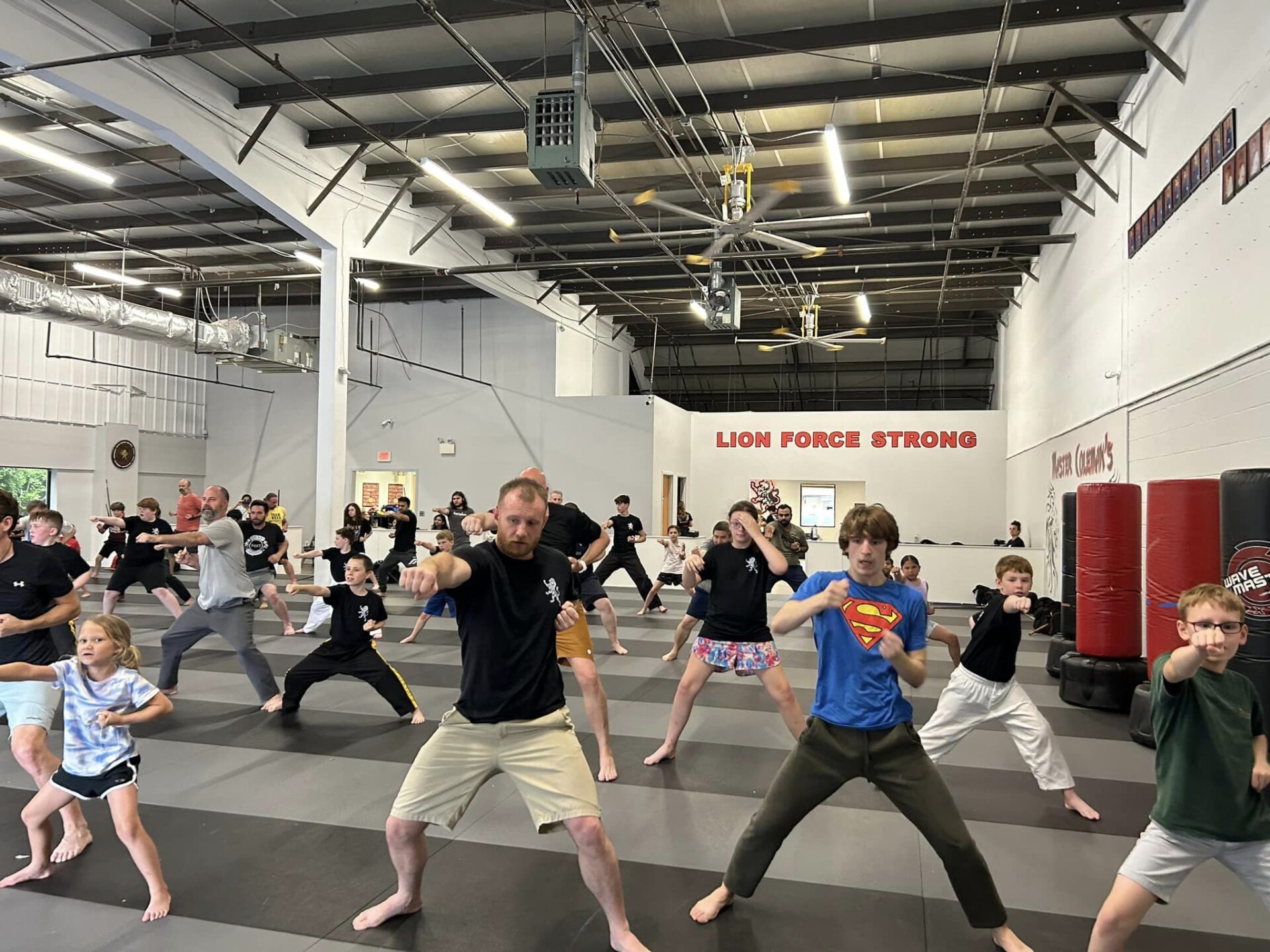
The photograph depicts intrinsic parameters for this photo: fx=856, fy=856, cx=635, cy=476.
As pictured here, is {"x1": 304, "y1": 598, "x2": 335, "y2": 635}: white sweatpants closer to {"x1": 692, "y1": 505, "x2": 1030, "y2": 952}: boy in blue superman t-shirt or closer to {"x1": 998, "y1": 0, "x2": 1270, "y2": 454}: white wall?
{"x1": 692, "y1": 505, "x2": 1030, "y2": 952}: boy in blue superman t-shirt

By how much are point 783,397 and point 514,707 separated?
24858 millimetres

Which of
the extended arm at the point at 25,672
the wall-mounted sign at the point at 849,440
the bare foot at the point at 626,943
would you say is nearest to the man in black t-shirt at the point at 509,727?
the bare foot at the point at 626,943

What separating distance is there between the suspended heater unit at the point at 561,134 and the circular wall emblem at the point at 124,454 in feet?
55.0

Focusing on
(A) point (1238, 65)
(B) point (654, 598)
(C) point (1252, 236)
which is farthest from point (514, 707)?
(B) point (654, 598)

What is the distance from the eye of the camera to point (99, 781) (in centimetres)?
318

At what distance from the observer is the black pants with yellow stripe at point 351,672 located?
5.89 metres

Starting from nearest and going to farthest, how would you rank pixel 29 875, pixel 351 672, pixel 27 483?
pixel 29 875, pixel 351 672, pixel 27 483

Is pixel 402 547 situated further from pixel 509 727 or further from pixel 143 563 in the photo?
pixel 509 727

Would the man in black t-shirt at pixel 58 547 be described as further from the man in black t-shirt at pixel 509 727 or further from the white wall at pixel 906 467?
the white wall at pixel 906 467

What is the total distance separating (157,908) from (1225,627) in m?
3.73

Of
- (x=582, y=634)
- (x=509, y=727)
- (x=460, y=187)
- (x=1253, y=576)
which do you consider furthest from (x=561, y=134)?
(x=1253, y=576)

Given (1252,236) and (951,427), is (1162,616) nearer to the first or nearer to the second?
(1252,236)

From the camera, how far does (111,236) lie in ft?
51.2

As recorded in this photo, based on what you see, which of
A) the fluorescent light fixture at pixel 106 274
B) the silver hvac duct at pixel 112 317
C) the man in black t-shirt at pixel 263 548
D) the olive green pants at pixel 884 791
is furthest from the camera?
the fluorescent light fixture at pixel 106 274
